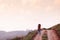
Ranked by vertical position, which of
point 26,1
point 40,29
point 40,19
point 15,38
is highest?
point 26,1

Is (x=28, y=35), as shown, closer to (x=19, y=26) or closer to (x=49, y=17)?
(x=19, y=26)

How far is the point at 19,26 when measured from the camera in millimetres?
1947

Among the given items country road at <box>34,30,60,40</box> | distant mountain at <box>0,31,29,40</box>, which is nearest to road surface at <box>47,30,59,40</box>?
country road at <box>34,30,60,40</box>

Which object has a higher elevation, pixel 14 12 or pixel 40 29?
pixel 14 12

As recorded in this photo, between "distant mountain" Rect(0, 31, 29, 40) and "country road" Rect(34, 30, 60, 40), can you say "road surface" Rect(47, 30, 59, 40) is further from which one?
"distant mountain" Rect(0, 31, 29, 40)

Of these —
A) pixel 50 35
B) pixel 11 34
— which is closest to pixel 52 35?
pixel 50 35

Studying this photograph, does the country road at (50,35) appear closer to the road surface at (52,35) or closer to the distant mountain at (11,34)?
the road surface at (52,35)

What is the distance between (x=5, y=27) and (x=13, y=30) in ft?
0.38

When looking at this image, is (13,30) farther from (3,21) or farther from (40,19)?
(40,19)

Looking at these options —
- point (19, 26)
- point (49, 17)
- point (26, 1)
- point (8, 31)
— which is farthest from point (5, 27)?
point (49, 17)

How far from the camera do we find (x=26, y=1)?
200cm

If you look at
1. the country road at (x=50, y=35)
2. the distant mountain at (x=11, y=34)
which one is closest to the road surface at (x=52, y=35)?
the country road at (x=50, y=35)

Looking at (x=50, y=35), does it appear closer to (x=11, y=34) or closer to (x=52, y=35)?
(x=52, y=35)

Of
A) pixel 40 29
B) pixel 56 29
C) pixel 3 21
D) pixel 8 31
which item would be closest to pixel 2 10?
pixel 3 21
